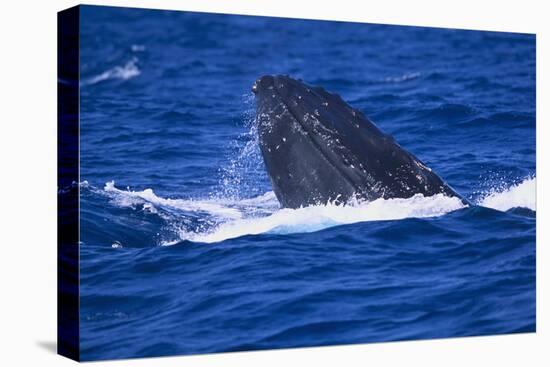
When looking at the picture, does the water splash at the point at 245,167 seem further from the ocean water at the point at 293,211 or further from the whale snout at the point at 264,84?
the whale snout at the point at 264,84

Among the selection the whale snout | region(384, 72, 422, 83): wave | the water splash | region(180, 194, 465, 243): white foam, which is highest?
region(384, 72, 422, 83): wave

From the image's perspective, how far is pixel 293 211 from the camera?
15.8 metres

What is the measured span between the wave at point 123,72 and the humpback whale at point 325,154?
9.97 ft

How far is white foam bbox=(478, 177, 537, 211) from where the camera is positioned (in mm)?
17531

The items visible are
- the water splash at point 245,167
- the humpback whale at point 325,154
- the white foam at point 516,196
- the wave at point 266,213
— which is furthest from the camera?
the white foam at point 516,196

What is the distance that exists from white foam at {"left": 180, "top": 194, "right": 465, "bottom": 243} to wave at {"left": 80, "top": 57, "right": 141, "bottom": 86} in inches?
124

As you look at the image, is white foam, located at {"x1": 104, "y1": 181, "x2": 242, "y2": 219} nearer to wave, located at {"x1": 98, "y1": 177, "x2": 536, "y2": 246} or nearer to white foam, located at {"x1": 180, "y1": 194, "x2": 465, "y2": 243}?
wave, located at {"x1": 98, "y1": 177, "x2": 536, "y2": 246}

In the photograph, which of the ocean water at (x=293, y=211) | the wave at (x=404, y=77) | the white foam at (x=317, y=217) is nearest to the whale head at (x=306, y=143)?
the white foam at (x=317, y=217)

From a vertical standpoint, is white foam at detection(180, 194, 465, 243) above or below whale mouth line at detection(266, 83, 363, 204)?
below

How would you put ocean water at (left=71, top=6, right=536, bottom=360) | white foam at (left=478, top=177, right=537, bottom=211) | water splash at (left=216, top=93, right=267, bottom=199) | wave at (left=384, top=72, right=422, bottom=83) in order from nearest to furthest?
ocean water at (left=71, top=6, right=536, bottom=360) < water splash at (left=216, top=93, right=267, bottom=199) < white foam at (left=478, top=177, right=537, bottom=211) < wave at (left=384, top=72, right=422, bottom=83)

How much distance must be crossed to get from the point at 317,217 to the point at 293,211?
37cm

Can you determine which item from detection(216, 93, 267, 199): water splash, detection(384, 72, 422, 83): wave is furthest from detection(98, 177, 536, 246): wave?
detection(384, 72, 422, 83): wave

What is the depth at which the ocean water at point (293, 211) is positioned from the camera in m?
14.9

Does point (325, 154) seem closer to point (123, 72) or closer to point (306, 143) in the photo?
point (306, 143)
